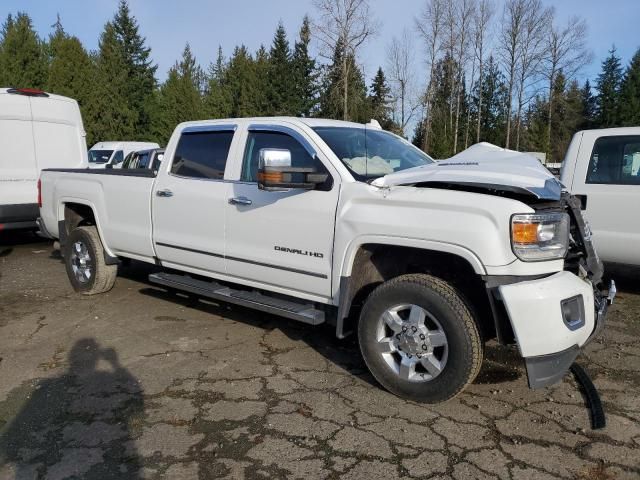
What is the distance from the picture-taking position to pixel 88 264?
256 inches

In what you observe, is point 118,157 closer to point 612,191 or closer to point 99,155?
point 99,155

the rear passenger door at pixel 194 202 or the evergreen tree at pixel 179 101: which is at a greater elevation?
the evergreen tree at pixel 179 101

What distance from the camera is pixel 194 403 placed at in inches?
148

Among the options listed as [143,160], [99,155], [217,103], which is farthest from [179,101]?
[143,160]

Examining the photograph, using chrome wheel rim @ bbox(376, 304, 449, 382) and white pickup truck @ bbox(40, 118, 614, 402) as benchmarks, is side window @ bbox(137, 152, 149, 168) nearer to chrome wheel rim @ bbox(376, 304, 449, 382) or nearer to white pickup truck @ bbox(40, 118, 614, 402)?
white pickup truck @ bbox(40, 118, 614, 402)

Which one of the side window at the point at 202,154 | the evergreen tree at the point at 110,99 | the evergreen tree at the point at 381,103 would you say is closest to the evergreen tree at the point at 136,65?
the evergreen tree at the point at 110,99

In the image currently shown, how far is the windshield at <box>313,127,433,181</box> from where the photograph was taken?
4.25 metres

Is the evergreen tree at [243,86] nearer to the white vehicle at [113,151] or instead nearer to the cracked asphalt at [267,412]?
the white vehicle at [113,151]

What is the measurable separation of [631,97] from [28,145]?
5958 cm

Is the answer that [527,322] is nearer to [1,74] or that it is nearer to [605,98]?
[1,74]

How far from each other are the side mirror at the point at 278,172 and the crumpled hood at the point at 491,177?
0.53 metres

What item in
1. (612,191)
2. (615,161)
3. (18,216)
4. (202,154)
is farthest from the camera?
(18,216)

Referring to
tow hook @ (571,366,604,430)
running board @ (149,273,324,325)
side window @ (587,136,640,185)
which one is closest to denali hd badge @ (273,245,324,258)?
running board @ (149,273,324,325)

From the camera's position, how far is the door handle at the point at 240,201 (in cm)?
455
